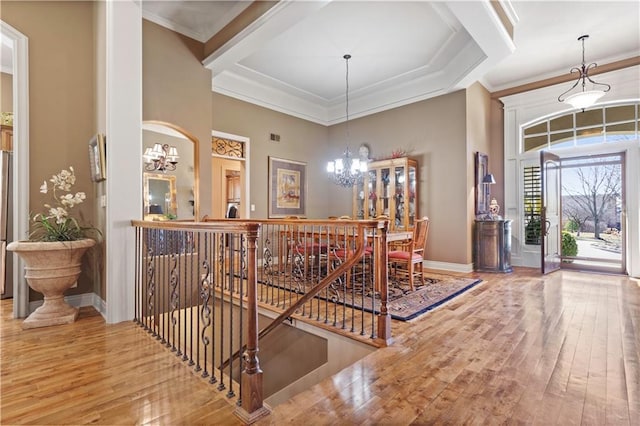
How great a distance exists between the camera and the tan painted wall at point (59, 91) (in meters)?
3.20

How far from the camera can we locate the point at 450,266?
18.8 feet

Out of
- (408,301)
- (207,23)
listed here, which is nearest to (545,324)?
(408,301)

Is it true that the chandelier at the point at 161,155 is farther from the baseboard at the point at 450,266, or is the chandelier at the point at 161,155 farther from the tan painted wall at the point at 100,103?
the baseboard at the point at 450,266

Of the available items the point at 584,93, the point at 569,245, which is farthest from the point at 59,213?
the point at 569,245

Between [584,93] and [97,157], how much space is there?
20.8 ft

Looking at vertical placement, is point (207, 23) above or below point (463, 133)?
above

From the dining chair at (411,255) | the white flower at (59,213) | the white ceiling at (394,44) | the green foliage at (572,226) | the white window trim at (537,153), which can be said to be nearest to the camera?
the white flower at (59,213)

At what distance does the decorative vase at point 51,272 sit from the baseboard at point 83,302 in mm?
242

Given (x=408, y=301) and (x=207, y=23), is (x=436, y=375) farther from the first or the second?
(x=207, y=23)

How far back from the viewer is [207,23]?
427 cm

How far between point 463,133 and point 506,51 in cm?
145

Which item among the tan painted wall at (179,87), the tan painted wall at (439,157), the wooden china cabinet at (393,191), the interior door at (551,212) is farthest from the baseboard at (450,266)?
the tan painted wall at (179,87)

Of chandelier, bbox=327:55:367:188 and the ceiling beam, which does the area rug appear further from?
the ceiling beam

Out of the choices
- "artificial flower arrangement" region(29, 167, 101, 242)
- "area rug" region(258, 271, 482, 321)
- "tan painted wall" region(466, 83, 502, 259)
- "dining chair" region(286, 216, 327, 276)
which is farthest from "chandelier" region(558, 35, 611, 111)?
"artificial flower arrangement" region(29, 167, 101, 242)
